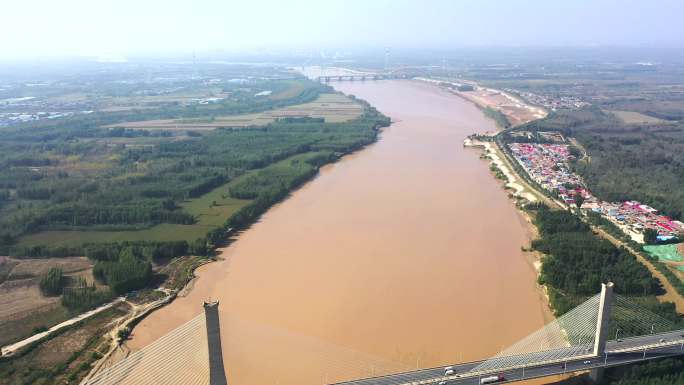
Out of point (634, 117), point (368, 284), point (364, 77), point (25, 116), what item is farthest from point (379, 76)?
point (368, 284)

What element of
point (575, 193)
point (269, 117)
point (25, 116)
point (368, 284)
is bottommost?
point (368, 284)

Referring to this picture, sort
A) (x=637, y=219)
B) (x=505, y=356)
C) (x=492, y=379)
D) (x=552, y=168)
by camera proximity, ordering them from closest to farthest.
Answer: (x=492, y=379)
(x=505, y=356)
(x=637, y=219)
(x=552, y=168)

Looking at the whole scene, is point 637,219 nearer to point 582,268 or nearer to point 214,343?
point 582,268

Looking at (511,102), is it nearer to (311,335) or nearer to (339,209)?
(339,209)

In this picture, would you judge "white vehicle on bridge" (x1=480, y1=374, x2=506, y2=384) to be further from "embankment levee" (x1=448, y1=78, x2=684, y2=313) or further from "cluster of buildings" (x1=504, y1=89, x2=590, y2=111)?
"cluster of buildings" (x1=504, y1=89, x2=590, y2=111)

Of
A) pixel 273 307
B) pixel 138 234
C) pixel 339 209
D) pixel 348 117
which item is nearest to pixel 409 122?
pixel 348 117

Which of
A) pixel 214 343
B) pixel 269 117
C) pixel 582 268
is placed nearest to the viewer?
pixel 214 343
